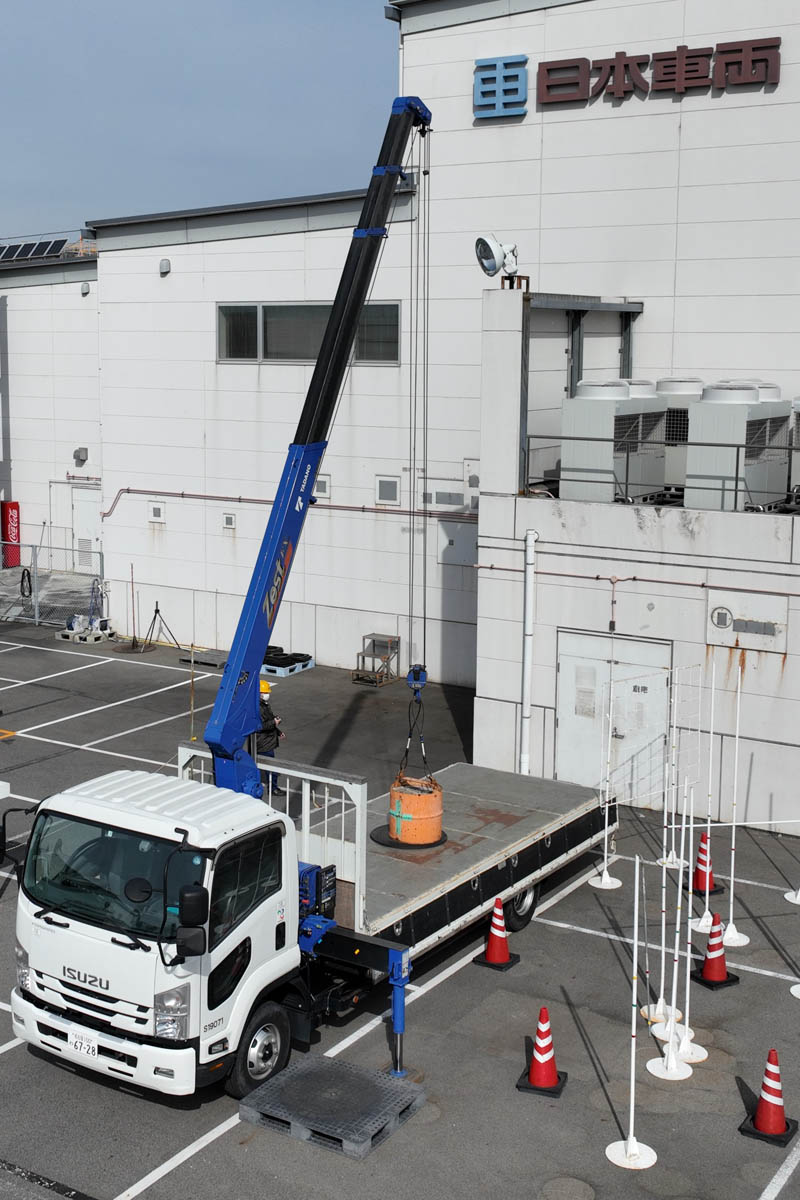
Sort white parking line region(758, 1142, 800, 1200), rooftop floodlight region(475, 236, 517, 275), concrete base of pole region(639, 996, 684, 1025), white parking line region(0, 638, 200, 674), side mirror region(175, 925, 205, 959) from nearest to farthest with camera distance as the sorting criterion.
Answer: side mirror region(175, 925, 205, 959)
white parking line region(758, 1142, 800, 1200)
concrete base of pole region(639, 996, 684, 1025)
rooftop floodlight region(475, 236, 517, 275)
white parking line region(0, 638, 200, 674)

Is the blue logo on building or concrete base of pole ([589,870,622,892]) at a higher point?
the blue logo on building

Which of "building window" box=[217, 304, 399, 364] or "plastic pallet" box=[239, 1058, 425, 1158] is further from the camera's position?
"building window" box=[217, 304, 399, 364]

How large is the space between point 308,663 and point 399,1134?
17534mm

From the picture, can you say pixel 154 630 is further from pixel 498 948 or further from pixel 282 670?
pixel 498 948

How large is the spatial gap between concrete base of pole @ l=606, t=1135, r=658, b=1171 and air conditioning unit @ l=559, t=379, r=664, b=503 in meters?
10.4

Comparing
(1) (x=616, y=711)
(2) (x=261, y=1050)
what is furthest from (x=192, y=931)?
(1) (x=616, y=711)

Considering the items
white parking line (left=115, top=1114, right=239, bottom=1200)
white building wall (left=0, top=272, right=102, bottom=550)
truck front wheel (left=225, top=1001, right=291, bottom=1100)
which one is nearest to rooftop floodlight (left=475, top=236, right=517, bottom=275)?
truck front wheel (left=225, top=1001, right=291, bottom=1100)

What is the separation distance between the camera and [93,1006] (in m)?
10.0

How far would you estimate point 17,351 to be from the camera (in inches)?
1506

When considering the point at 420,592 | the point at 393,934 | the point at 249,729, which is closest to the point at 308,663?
the point at 420,592

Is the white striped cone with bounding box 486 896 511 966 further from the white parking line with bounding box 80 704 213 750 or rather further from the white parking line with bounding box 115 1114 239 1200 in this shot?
the white parking line with bounding box 80 704 213 750

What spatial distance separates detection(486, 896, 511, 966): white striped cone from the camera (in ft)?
44.0

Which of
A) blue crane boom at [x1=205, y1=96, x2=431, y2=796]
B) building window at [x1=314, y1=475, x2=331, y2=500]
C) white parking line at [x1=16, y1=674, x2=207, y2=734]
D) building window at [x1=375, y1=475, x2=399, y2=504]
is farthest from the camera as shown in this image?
building window at [x1=314, y1=475, x2=331, y2=500]

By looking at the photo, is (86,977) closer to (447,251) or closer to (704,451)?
(704,451)
